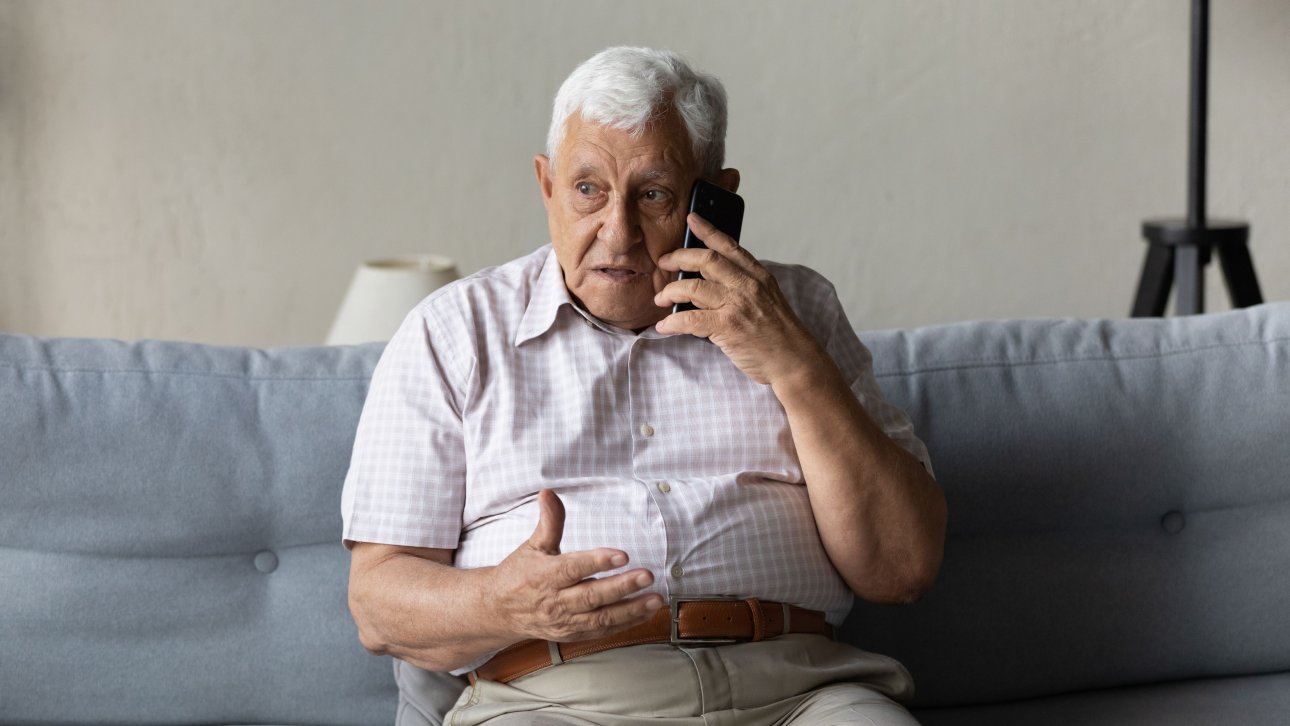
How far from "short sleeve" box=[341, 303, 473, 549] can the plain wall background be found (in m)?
1.42

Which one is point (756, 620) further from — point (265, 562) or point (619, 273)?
point (265, 562)

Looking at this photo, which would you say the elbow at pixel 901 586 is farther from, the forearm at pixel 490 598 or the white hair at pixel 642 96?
the white hair at pixel 642 96

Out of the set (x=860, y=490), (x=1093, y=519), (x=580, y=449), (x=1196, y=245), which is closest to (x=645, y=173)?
(x=580, y=449)

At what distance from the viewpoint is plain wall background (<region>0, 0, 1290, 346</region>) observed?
2.65 metres

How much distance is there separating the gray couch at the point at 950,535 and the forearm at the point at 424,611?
13 centimetres

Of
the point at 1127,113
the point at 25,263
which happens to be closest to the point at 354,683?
the point at 25,263

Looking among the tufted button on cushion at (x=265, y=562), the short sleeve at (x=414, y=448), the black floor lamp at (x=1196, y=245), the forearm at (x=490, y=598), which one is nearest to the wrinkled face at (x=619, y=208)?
the short sleeve at (x=414, y=448)

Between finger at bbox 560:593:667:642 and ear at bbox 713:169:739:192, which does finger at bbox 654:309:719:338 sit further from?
finger at bbox 560:593:667:642

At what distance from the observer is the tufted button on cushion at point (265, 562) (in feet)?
5.11

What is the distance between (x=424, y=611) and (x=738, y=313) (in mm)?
450

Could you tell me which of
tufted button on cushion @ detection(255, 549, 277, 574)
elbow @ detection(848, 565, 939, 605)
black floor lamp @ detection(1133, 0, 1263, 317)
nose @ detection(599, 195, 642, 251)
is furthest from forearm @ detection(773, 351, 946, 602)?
black floor lamp @ detection(1133, 0, 1263, 317)

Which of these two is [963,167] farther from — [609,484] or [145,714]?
[145,714]

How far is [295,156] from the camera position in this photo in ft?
8.87

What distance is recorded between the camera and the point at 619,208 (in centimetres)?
137
